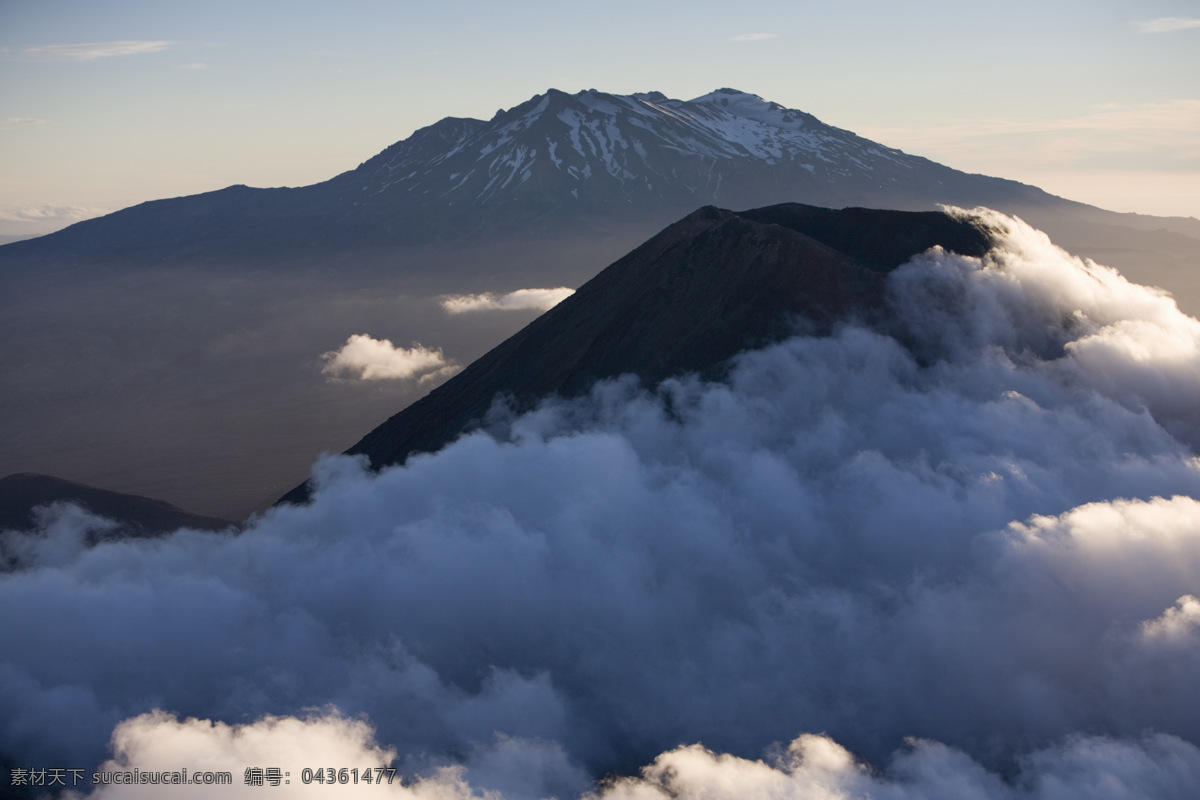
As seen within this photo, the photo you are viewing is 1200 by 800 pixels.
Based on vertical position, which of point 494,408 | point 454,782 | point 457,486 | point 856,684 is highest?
point 494,408

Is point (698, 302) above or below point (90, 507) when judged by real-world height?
above

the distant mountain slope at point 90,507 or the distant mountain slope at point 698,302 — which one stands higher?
the distant mountain slope at point 698,302

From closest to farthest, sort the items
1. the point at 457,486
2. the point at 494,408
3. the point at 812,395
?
1. the point at 812,395
2. the point at 457,486
3. the point at 494,408

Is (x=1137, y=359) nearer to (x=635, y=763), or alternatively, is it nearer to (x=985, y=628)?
(x=985, y=628)

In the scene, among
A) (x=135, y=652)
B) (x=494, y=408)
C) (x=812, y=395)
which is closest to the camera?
(x=135, y=652)

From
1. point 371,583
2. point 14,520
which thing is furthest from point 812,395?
point 14,520

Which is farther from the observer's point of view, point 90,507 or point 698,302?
point 90,507

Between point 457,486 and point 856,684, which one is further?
point 457,486
